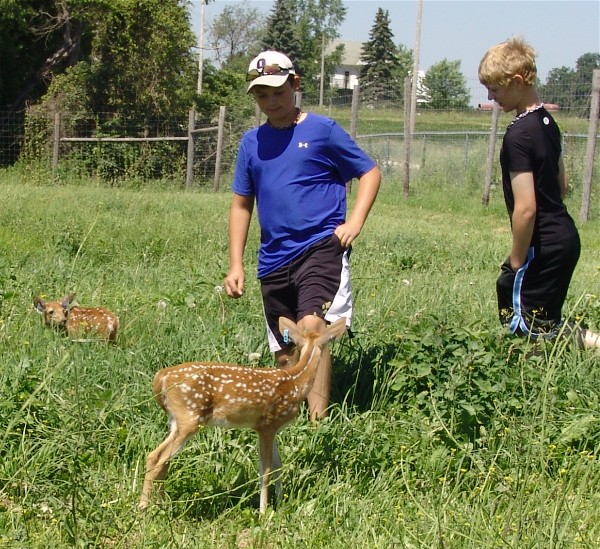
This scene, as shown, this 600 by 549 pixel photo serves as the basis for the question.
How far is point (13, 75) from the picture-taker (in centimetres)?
2394

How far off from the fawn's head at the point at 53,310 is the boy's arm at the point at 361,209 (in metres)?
2.06

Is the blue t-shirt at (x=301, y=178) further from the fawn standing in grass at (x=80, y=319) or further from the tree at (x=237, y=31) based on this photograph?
the tree at (x=237, y=31)

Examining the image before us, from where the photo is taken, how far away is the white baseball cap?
15.4 ft

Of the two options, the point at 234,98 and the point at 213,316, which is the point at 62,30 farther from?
the point at 213,316

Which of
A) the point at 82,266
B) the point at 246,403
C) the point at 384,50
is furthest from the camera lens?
the point at 384,50

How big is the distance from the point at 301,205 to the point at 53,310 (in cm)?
224

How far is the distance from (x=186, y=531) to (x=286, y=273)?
1.65m

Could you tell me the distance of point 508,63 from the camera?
15.9 feet

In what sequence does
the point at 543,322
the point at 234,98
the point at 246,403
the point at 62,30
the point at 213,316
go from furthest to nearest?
the point at 234,98 → the point at 62,30 → the point at 213,316 → the point at 543,322 → the point at 246,403

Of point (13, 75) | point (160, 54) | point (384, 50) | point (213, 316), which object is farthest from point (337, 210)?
point (384, 50)

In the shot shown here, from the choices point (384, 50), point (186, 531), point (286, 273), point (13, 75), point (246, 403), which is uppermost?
point (384, 50)

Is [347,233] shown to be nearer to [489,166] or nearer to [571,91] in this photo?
[489,166]

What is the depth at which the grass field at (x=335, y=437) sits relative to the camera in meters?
3.65

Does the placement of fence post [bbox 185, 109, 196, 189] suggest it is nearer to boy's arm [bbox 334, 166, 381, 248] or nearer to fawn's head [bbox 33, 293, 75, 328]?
fawn's head [bbox 33, 293, 75, 328]
